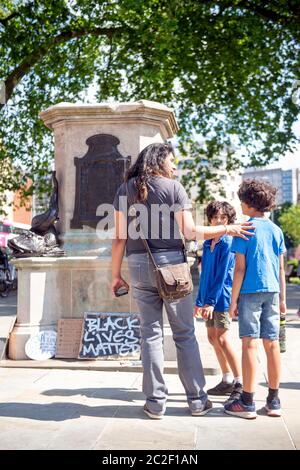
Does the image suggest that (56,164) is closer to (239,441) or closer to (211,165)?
(239,441)

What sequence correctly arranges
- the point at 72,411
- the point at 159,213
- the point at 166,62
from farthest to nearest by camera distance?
the point at 166,62, the point at 72,411, the point at 159,213

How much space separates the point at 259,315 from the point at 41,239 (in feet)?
10.9

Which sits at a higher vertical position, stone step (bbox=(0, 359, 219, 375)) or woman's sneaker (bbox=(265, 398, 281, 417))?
woman's sneaker (bbox=(265, 398, 281, 417))

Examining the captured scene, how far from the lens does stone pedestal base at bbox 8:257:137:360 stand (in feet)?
21.0

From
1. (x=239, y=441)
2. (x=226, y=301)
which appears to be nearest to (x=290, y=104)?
(x=226, y=301)

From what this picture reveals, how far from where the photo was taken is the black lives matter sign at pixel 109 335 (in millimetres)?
6188

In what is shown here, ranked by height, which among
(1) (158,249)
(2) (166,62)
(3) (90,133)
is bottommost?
(1) (158,249)

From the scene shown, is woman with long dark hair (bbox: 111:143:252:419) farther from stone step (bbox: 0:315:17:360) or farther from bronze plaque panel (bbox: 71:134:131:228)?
stone step (bbox: 0:315:17:360)

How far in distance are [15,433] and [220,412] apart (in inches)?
58.3

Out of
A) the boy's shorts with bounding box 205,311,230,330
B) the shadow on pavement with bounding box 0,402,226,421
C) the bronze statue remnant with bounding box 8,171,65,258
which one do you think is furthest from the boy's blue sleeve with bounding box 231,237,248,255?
the bronze statue remnant with bounding box 8,171,65,258

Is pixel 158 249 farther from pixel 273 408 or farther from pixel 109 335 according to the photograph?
pixel 109 335

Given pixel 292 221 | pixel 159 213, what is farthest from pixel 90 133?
pixel 292 221

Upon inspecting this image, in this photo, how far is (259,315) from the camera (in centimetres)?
416

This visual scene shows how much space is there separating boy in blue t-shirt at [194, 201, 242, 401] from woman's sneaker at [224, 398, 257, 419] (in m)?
0.49
